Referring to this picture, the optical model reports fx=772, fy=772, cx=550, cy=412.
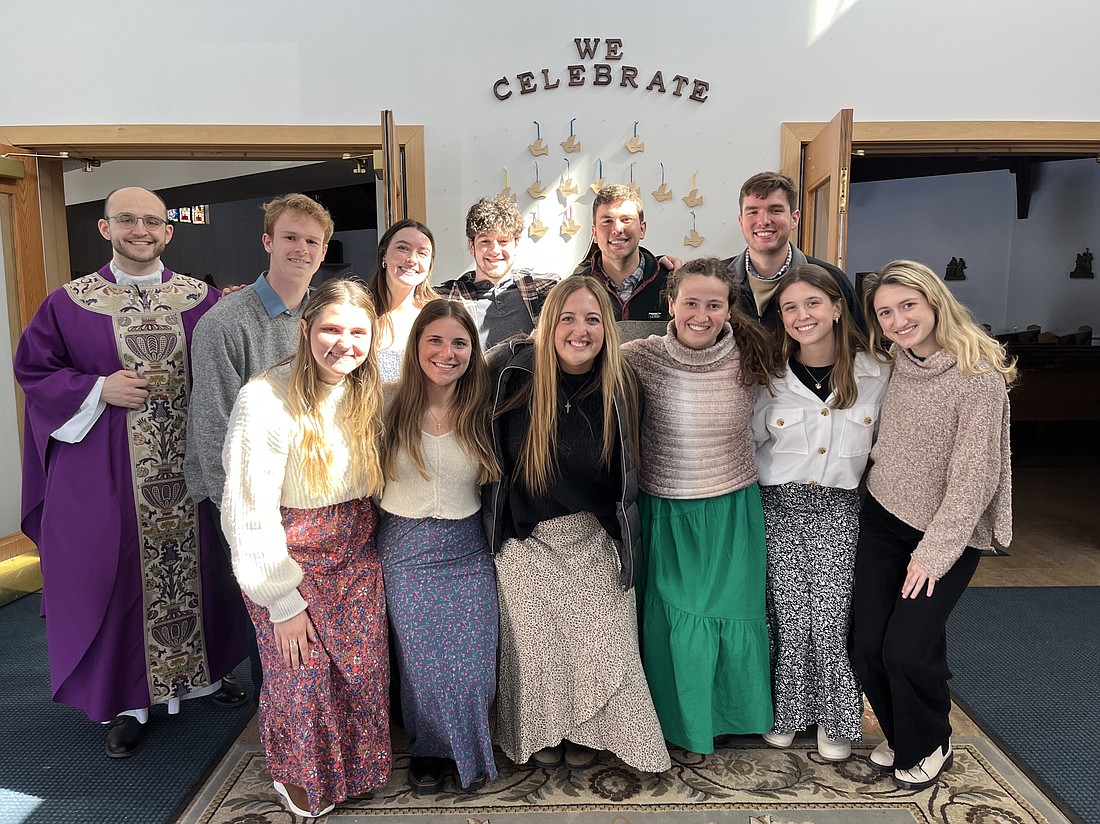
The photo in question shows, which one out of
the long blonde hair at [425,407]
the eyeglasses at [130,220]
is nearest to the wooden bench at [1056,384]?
the long blonde hair at [425,407]

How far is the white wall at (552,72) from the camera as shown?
3793mm

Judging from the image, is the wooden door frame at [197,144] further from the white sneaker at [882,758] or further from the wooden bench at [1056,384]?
the wooden bench at [1056,384]

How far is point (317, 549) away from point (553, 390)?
0.76 metres

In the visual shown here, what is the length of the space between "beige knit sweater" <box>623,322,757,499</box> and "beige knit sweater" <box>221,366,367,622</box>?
39.1 inches

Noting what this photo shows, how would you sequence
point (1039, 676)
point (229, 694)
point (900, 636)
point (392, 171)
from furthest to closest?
point (392, 171)
point (1039, 676)
point (229, 694)
point (900, 636)

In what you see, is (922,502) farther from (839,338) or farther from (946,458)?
(839,338)

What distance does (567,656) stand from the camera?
2.20 metres

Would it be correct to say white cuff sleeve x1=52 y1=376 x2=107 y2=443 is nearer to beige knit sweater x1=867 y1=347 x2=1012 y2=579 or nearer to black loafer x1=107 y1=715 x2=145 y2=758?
black loafer x1=107 y1=715 x2=145 y2=758

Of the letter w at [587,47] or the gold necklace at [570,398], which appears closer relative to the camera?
the gold necklace at [570,398]

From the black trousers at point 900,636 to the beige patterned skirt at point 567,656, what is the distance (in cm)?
65

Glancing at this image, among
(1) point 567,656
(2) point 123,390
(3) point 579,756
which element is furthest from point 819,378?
(2) point 123,390

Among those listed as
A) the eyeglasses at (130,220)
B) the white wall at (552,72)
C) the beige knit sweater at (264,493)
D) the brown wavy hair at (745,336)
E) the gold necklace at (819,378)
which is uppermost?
the white wall at (552,72)

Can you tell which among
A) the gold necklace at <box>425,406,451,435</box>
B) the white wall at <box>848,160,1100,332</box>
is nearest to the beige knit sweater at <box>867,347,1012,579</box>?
the gold necklace at <box>425,406,451,435</box>

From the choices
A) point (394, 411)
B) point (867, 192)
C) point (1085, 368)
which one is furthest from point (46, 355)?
point (1085, 368)
